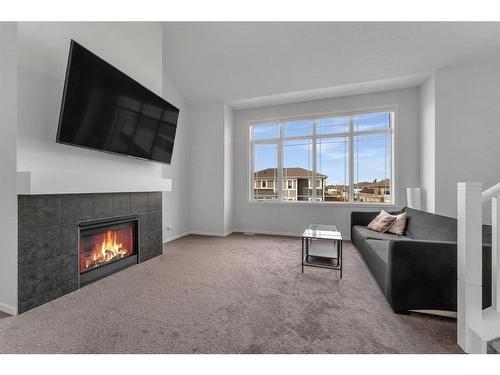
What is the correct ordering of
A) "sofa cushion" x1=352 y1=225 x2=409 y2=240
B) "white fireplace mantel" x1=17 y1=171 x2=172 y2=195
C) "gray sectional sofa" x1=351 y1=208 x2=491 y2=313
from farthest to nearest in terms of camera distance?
"sofa cushion" x1=352 y1=225 x2=409 y2=240, "white fireplace mantel" x1=17 y1=171 x2=172 y2=195, "gray sectional sofa" x1=351 y1=208 x2=491 y2=313

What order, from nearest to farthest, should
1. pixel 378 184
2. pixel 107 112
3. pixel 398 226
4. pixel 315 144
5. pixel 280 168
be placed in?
pixel 107 112, pixel 398 226, pixel 378 184, pixel 315 144, pixel 280 168

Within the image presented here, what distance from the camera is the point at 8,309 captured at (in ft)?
5.99

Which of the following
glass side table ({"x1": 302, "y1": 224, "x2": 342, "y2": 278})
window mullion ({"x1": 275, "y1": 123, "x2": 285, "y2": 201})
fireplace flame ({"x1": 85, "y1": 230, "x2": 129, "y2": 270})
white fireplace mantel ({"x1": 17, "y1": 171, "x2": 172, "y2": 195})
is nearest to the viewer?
white fireplace mantel ({"x1": 17, "y1": 171, "x2": 172, "y2": 195})

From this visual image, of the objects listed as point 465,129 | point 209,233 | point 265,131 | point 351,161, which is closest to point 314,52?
point 265,131

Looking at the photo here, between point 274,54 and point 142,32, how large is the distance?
76.8 inches

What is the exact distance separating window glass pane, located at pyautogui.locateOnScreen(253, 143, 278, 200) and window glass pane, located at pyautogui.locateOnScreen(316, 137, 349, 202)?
975 mm

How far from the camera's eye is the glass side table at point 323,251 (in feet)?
8.79

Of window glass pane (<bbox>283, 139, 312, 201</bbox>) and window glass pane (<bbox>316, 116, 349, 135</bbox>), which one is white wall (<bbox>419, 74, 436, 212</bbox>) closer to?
window glass pane (<bbox>316, 116, 349, 135</bbox>)

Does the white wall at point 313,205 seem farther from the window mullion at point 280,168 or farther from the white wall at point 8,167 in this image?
the white wall at point 8,167

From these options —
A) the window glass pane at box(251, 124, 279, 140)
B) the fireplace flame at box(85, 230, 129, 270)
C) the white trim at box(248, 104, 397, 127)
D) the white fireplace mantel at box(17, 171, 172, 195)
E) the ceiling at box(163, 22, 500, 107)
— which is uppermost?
the ceiling at box(163, 22, 500, 107)

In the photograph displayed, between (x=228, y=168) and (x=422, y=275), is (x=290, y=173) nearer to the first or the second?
(x=228, y=168)

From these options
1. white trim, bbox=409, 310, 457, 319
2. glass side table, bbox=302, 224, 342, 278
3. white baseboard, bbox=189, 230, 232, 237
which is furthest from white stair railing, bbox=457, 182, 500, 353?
white baseboard, bbox=189, 230, 232, 237

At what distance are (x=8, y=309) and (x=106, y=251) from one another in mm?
898

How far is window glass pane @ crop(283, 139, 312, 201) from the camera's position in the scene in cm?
486
